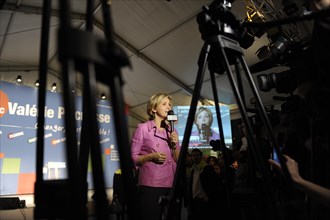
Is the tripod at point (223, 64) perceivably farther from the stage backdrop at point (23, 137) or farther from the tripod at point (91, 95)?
the stage backdrop at point (23, 137)

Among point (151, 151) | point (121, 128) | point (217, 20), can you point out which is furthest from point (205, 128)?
point (121, 128)

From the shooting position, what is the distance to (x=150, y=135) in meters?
1.51

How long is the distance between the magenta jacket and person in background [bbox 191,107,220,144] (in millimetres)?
3042

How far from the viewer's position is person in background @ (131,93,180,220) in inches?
53.4

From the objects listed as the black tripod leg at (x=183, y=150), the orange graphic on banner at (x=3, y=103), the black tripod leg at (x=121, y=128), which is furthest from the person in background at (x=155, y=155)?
the orange graphic on banner at (x=3, y=103)

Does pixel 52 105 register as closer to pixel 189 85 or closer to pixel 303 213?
pixel 189 85

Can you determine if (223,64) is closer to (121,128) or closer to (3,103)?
(121,128)

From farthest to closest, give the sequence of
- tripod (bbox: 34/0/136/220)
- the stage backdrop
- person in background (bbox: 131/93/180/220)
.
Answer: the stage backdrop < person in background (bbox: 131/93/180/220) < tripod (bbox: 34/0/136/220)

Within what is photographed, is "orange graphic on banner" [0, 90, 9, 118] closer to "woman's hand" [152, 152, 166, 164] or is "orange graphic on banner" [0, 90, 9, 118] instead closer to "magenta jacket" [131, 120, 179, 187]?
"magenta jacket" [131, 120, 179, 187]

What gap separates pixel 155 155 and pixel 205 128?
3.32 metres

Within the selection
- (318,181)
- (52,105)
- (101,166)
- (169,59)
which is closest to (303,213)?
(318,181)

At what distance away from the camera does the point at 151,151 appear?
4.82 ft

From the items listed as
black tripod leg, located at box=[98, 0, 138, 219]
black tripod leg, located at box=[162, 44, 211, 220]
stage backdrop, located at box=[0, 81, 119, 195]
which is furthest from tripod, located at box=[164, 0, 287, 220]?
stage backdrop, located at box=[0, 81, 119, 195]

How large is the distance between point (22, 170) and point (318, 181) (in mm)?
→ 4906
